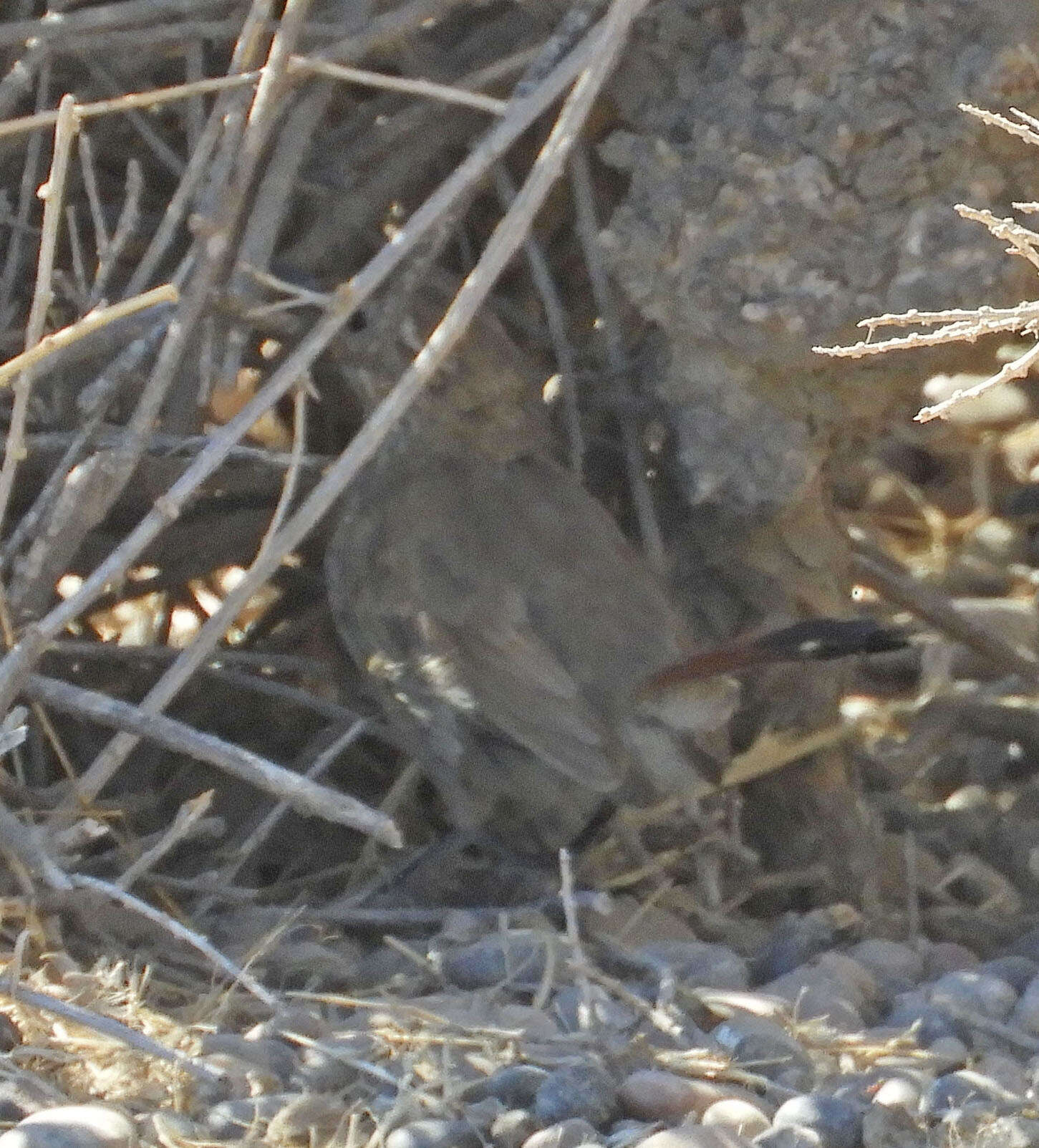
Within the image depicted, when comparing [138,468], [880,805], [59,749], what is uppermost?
[138,468]

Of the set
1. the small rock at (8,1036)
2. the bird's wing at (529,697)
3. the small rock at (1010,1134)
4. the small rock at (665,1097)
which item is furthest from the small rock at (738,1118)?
the bird's wing at (529,697)

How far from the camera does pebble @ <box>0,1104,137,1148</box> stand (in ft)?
5.88

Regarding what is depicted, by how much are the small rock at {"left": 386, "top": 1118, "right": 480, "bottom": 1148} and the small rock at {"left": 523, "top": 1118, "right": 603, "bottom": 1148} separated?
6 centimetres

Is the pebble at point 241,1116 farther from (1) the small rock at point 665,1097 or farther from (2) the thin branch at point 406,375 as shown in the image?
(2) the thin branch at point 406,375

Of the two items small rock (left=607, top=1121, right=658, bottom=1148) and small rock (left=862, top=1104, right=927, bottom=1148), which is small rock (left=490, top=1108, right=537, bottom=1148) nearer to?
small rock (left=607, top=1121, right=658, bottom=1148)

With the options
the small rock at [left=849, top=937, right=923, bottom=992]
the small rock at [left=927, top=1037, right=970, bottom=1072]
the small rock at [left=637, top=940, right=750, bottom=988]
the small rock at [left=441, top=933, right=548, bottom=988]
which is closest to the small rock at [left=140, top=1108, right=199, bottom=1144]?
the small rock at [left=441, top=933, right=548, bottom=988]

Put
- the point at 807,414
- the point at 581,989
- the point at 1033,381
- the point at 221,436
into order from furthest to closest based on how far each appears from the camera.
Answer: the point at 1033,381 < the point at 807,414 < the point at 221,436 < the point at 581,989

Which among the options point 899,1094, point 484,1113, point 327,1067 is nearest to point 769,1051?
point 899,1094

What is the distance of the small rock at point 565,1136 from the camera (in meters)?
1.91

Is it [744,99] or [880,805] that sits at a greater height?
[744,99]

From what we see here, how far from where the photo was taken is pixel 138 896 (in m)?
2.64

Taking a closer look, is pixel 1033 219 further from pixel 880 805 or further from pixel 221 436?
pixel 221 436

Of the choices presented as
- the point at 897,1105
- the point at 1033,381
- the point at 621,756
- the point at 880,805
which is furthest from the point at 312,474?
the point at 1033,381

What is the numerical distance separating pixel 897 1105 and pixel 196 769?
154 cm
